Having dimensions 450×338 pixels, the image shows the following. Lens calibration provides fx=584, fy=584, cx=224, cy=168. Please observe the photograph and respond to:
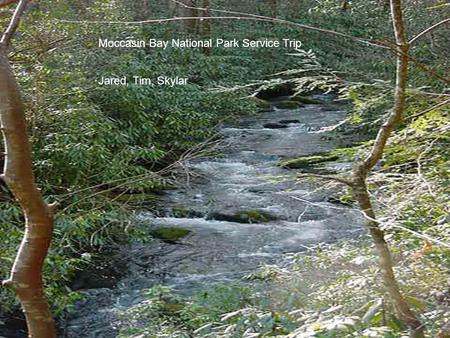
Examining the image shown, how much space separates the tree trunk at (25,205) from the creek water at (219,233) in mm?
2059

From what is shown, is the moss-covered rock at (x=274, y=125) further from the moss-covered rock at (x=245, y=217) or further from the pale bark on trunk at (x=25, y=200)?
the pale bark on trunk at (x=25, y=200)

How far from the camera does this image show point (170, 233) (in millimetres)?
6168

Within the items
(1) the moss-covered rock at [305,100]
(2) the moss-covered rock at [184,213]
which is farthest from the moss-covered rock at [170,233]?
(1) the moss-covered rock at [305,100]

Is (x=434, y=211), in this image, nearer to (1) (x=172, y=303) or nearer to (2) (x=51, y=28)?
(1) (x=172, y=303)

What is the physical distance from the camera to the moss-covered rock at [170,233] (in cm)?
606

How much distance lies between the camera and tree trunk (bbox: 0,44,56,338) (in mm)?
1613

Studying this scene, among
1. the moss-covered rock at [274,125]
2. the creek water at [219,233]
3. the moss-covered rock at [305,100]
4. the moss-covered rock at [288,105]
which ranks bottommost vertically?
the creek water at [219,233]

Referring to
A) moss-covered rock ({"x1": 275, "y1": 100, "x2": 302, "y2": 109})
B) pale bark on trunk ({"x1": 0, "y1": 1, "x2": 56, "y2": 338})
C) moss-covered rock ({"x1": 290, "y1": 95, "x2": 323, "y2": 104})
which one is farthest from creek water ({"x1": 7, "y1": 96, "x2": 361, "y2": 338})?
moss-covered rock ({"x1": 290, "y1": 95, "x2": 323, "y2": 104})

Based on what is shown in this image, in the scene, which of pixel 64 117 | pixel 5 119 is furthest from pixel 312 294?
pixel 64 117

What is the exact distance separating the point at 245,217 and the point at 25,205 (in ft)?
16.2

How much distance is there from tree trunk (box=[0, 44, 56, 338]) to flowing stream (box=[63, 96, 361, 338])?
2.03 meters

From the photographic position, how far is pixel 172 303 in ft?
12.9

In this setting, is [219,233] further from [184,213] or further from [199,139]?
[199,139]

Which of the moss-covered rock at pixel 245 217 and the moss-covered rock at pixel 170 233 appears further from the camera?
the moss-covered rock at pixel 245 217
